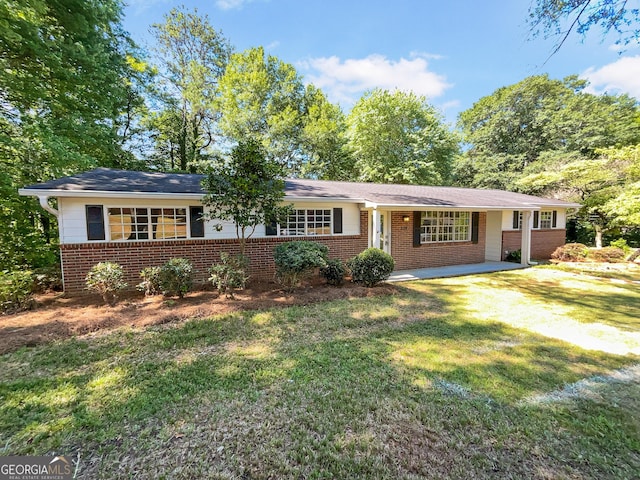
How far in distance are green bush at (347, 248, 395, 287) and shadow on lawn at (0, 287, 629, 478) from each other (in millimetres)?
2511

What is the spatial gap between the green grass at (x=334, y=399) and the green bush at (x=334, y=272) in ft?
8.26

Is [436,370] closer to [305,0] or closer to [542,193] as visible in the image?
[305,0]

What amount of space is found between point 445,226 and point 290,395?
10.3 m

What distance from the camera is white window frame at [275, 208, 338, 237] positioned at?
913 cm

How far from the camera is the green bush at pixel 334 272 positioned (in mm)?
8102

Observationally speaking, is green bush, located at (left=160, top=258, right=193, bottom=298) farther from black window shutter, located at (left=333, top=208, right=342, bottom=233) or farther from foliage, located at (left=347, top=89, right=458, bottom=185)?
foliage, located at (left=347, top=89, right=458, bottom=185)

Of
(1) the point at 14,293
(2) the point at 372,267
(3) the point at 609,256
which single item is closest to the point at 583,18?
(2) the point at 372,267

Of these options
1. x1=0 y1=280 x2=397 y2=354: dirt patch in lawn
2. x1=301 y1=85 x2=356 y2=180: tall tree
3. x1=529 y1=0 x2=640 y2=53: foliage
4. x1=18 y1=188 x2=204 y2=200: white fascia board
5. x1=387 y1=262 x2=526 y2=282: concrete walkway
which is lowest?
x1=387 y1=262 x2=526 y2=282: concrete walkway

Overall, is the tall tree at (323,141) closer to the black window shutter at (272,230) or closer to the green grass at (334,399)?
the black window shutter at (272,230)

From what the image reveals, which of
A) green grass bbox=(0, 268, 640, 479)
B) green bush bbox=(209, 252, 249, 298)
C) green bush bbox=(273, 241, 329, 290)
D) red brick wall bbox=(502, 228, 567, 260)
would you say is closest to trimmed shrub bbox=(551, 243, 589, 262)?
red brick wall bbox=(502, 228, 567, 260)

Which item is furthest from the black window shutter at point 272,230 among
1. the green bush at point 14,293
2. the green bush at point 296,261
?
the green bush at point 14,293

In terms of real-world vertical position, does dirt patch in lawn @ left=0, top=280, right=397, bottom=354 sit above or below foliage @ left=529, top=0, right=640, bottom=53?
below

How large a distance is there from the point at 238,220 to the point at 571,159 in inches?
934

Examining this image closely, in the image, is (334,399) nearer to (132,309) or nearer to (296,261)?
(296,261)
